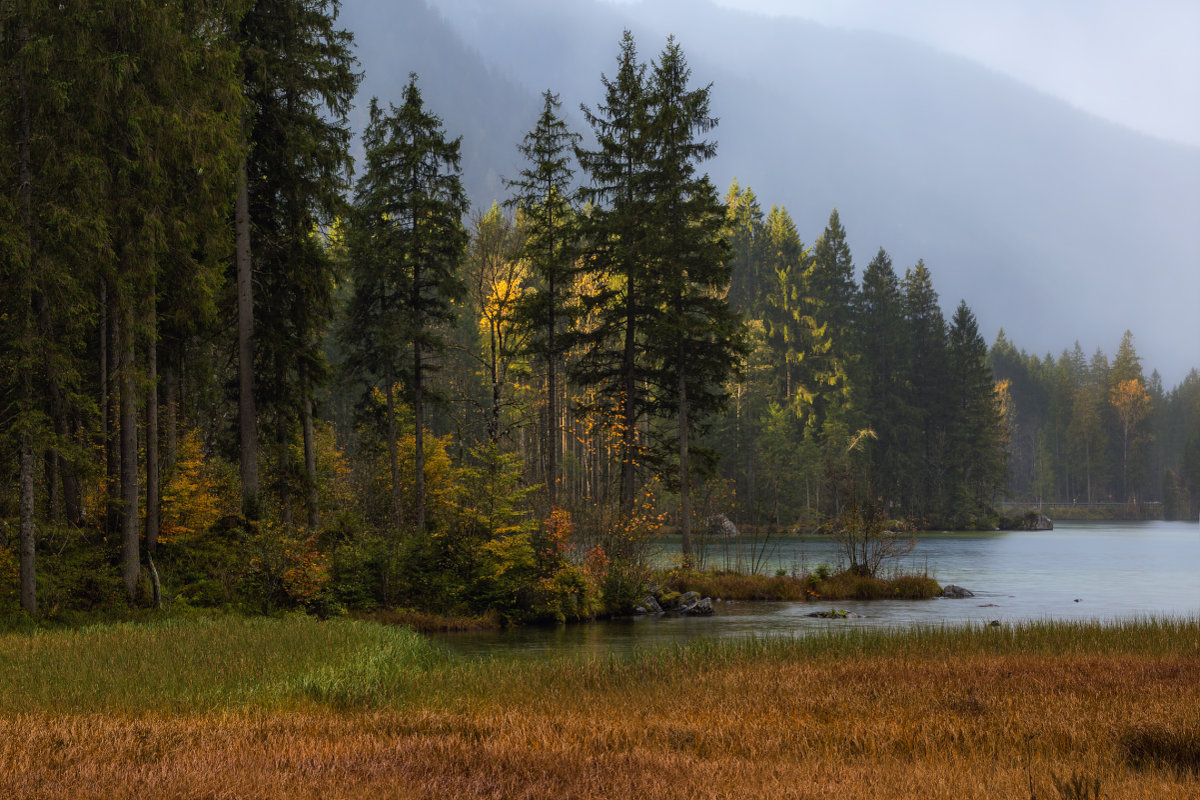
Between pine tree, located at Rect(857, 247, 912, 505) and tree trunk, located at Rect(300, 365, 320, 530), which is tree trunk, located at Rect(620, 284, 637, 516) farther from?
pine tree, located at Rect(857, 247, 912, 505)

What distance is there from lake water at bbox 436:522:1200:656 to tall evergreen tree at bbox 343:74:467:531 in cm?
1079

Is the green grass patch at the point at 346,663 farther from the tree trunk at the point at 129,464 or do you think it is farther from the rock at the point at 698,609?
the rock at the point at 698,609

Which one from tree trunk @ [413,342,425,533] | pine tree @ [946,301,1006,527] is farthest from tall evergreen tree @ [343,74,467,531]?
pine tree @ [946,301,1006,527]

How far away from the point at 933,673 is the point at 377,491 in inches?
1017

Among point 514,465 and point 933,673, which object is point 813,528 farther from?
point 933,673

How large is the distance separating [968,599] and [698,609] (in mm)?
9193

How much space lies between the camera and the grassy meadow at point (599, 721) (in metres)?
6.06

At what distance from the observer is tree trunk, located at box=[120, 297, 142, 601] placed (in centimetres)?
1692

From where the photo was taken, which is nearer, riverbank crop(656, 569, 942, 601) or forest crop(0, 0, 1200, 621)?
forest crop(0, 0, 1200, 621)

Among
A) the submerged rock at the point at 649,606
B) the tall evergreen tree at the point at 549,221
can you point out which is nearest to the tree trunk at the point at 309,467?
the tall evergreen tree at the point at 549,221

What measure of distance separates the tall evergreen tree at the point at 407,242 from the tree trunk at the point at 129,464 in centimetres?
1213

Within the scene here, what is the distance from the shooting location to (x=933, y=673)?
10.9 metres

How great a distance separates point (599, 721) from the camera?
8.43 m

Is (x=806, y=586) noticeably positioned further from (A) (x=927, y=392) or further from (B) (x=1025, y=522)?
(A) (x=927, y=392)
